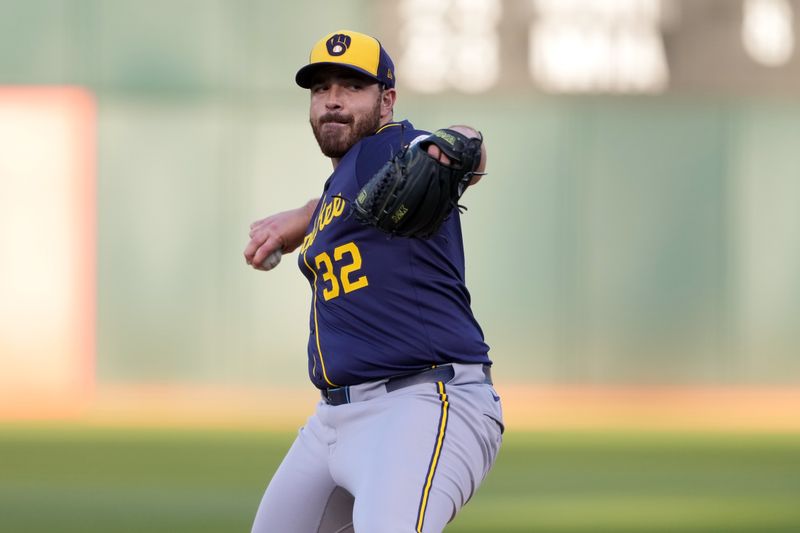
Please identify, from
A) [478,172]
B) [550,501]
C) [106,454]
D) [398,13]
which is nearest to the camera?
[478,172]

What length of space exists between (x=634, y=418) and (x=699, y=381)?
1182mm

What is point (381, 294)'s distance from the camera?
360 centimetres

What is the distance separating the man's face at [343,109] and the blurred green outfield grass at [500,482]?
3.10 meters

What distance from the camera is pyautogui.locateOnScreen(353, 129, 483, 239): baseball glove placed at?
333 cm

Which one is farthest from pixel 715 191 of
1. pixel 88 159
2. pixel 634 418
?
pixel 88 159

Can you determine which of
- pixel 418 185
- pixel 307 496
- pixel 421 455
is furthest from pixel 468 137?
pixel 307 496

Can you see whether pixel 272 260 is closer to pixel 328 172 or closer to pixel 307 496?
pixel 307 496

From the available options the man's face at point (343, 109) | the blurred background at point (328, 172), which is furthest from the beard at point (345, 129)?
the blurred background at point (328, 172)

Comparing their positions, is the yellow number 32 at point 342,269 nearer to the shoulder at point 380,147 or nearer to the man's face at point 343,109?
the shoulder at point 380,147

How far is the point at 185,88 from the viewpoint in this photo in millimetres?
13531

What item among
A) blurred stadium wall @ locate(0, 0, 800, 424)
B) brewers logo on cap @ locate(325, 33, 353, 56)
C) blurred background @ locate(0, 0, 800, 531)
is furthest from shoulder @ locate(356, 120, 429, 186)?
blurred stadium wall @ locate(0, 0, 800, 424)

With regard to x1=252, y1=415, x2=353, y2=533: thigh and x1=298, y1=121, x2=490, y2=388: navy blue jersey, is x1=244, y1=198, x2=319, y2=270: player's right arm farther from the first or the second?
x1=252, y1=415, x2=353, y2=533: thigh

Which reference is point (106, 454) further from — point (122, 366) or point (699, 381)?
point (699, 381)

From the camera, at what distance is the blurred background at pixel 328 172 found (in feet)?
43.5
